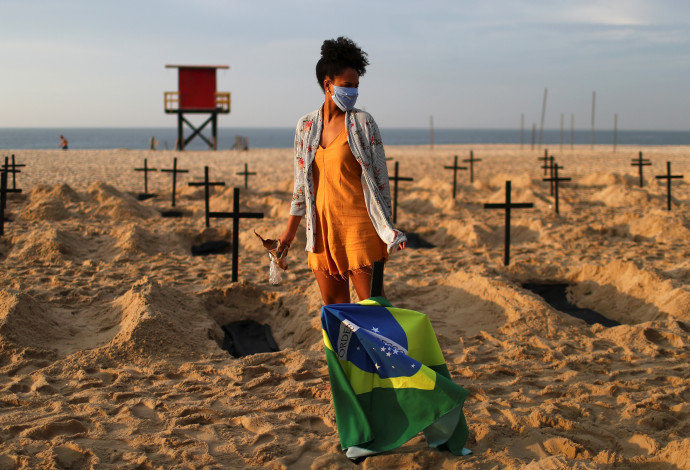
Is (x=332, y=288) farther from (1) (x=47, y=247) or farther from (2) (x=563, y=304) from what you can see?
(1) (x=47, y=247)

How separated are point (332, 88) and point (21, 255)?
5.49 m

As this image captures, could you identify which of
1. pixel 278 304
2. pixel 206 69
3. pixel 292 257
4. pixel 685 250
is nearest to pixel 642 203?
pixel 685 250

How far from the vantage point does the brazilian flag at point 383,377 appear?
8.00ft

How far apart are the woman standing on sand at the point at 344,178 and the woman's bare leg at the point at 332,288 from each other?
0.04 m

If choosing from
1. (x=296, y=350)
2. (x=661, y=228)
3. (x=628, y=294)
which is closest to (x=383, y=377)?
(x=296, y=350)

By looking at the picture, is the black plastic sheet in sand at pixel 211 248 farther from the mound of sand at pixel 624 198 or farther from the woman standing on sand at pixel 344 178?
the mound of sand at pixel 624 198

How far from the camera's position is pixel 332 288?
119 inches

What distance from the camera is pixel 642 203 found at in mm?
11695

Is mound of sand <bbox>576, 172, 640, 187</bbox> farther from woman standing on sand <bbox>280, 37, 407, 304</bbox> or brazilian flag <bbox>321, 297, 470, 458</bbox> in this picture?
brazilian flag <bbox>321, 297, 470, 458</bbox>

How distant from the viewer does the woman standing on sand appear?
277 cm

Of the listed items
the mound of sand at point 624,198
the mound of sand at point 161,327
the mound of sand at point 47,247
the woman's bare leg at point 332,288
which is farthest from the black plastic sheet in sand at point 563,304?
the mound of sand at point 624,198

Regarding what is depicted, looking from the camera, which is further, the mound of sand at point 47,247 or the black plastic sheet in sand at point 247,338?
the mound of sand at point 47,247

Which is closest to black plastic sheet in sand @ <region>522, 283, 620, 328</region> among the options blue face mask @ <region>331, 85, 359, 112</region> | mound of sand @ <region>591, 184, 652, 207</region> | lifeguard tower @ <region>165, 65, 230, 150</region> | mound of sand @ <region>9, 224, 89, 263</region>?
blue face mask @ <region>331, 85, 359, 112</region>

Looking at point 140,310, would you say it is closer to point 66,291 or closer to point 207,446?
point 66,291
